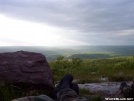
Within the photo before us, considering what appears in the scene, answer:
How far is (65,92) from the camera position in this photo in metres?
4.31

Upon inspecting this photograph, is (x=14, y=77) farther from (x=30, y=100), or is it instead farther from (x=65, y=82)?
(x=30, y=100)

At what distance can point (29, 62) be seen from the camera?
6938 mm

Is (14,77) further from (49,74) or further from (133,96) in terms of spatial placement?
(133,96)

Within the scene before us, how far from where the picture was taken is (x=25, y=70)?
21.7ft

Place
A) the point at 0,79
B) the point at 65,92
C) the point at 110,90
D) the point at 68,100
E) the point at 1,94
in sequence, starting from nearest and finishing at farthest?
the point at 68,100 < the point at 65,92 < the point at 1,94 < the point at 0,79 < the point at 110,90

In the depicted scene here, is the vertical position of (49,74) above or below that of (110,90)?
above

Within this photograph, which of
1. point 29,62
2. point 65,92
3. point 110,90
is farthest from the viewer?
point 110,90

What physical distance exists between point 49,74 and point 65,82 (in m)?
1.36

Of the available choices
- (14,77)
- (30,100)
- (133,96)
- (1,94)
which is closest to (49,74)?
(14,77)

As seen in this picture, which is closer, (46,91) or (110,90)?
(46,91)

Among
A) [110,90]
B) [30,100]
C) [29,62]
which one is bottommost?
[110,90]

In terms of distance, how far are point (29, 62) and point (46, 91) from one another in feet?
3.35

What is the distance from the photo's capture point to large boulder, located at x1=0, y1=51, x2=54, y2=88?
638 cm

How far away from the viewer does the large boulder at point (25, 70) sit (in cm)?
638
